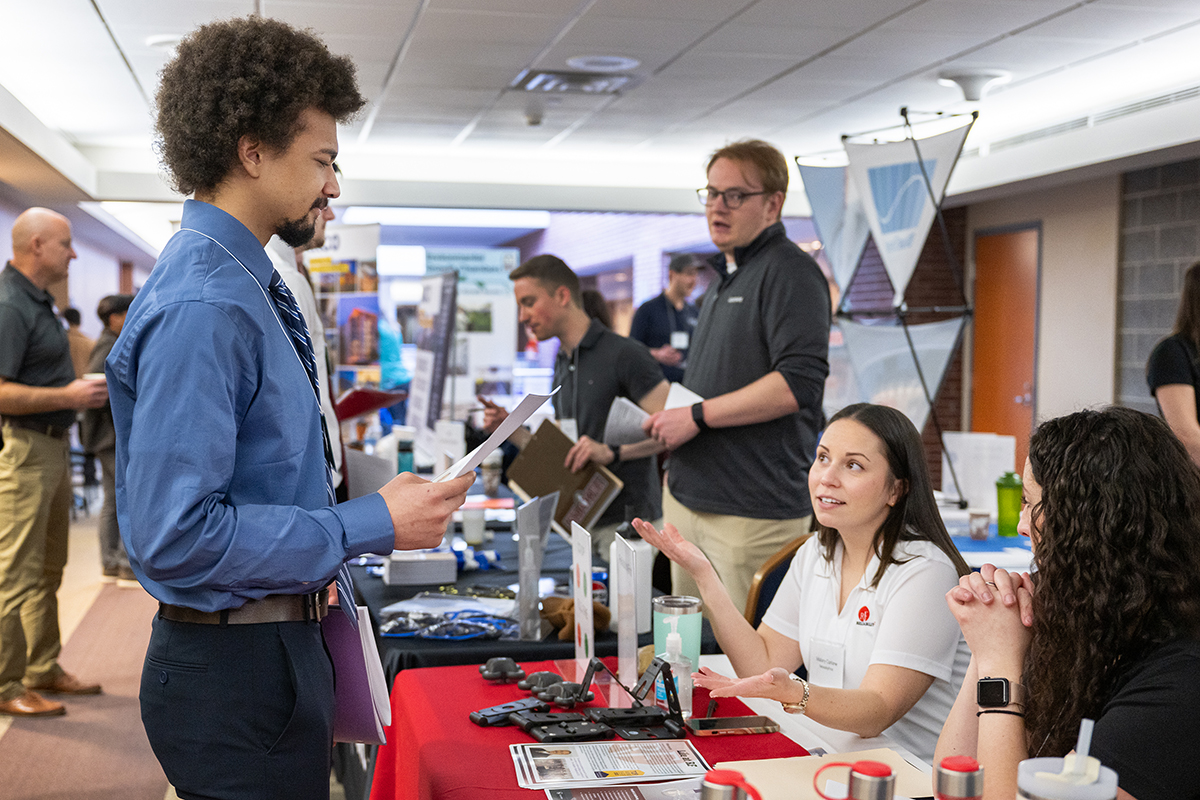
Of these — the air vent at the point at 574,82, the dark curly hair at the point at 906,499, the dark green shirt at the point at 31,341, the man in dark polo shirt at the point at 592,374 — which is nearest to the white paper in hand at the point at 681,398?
the man in dark polo shirt at the point at 592,374

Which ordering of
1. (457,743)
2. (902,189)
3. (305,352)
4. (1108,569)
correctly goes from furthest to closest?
(902,189), (457,743), (305,352), (1108,569)

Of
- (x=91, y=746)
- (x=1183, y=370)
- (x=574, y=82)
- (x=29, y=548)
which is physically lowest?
(x=91, y=746)

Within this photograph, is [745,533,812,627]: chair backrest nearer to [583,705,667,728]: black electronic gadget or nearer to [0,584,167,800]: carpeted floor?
[583,705,667,728]: black electronic gadget

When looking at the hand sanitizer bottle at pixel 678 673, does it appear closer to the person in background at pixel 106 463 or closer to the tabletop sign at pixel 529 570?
the tabletop sign at pixel 529 570

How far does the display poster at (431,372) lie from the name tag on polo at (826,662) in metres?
2.35

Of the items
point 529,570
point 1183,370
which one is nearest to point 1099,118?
point 1183,370

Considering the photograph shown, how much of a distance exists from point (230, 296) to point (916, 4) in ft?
12.5

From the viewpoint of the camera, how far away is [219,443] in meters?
1.14

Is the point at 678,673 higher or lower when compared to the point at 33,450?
lower

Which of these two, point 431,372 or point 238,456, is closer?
point 238,456

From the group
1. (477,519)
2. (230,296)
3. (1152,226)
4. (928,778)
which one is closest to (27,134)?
(477,519)

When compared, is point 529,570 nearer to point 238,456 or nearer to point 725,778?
point 238,456

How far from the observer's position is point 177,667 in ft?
3.96

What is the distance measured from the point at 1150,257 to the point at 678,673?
18.2 feet
